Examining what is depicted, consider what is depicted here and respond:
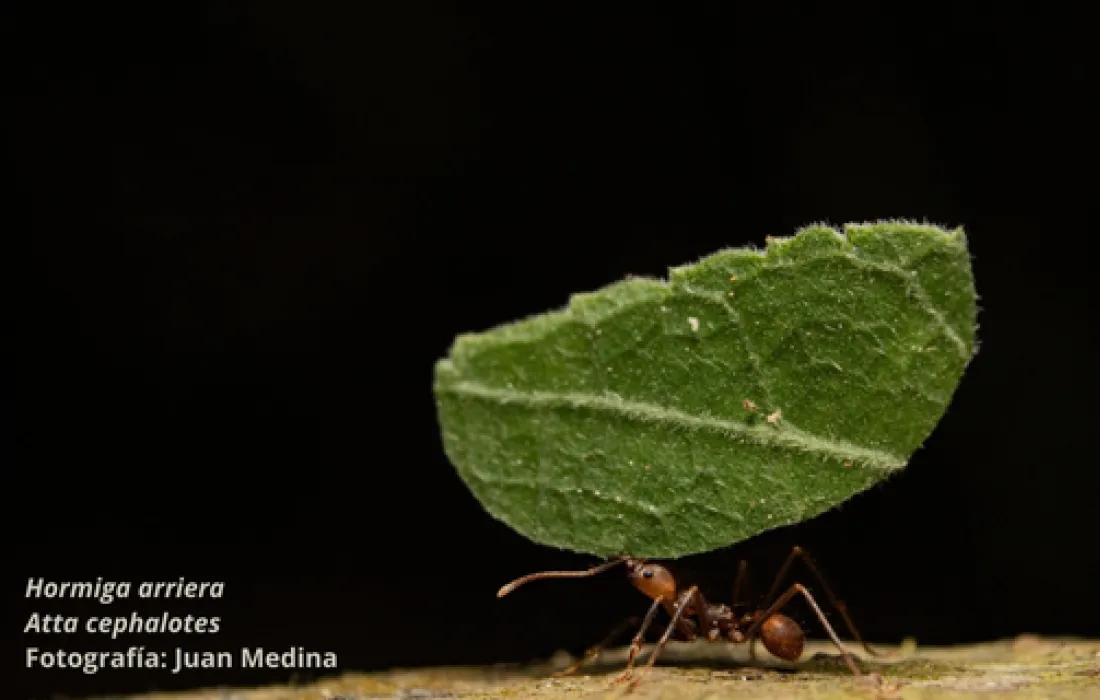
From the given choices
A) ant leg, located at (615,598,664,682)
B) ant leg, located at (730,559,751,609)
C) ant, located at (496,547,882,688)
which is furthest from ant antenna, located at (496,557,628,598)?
ant leg, located at (730,559,751,609)

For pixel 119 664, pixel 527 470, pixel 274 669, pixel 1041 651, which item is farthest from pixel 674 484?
pixel 119 664

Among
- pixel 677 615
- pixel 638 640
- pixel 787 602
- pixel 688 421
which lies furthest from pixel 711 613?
pixel 688 421

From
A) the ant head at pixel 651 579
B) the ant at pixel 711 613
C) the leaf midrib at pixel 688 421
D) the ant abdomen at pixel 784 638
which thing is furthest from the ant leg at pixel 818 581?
the leaf midrib at pixel 688 421

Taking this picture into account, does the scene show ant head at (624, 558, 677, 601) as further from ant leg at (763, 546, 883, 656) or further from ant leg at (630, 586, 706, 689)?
ant leg at (763, 546, 883, 656)

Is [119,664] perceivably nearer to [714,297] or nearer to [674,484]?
[674,484]

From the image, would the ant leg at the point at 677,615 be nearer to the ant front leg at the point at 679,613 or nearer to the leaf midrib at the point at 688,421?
the ant front leg at the point at 679,613

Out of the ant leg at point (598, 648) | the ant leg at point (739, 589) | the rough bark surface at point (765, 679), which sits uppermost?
the ant leg at point (739, 589)
